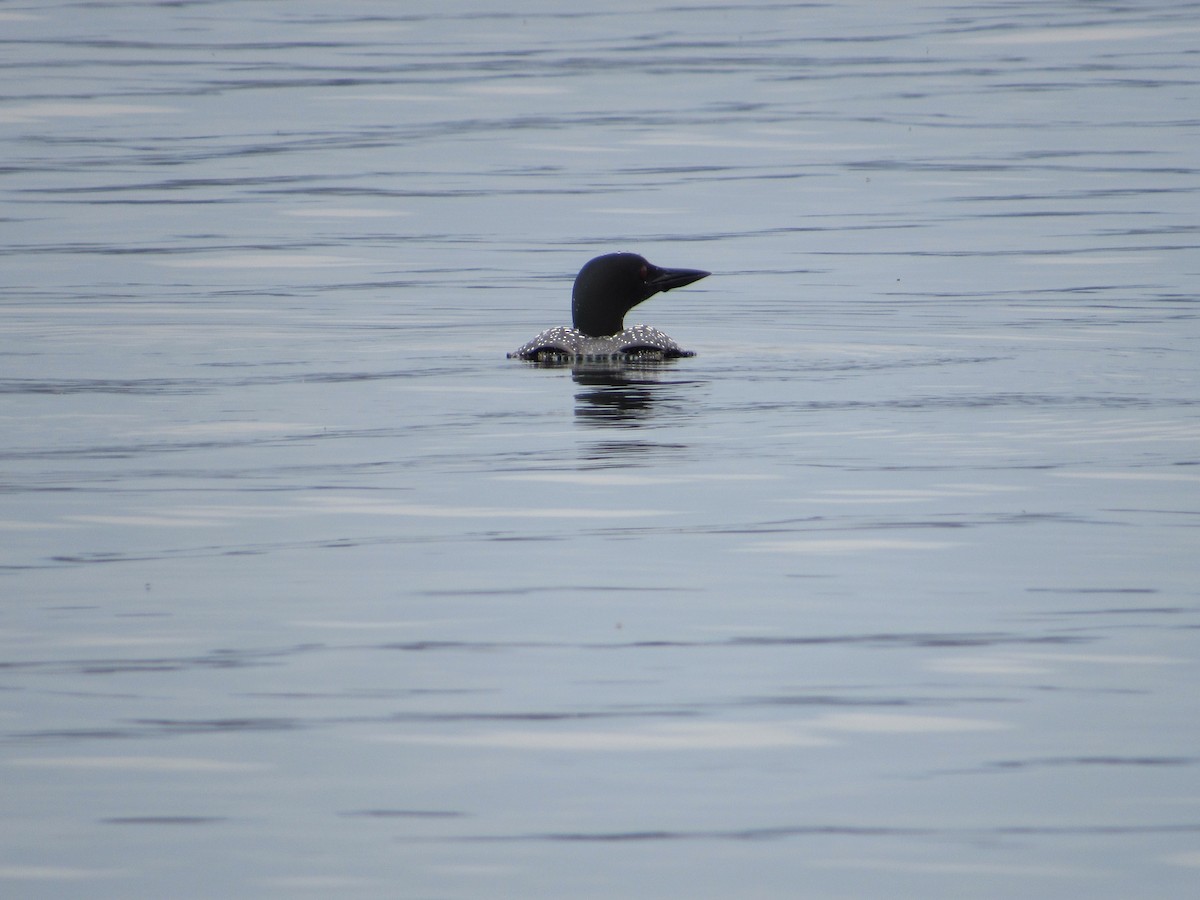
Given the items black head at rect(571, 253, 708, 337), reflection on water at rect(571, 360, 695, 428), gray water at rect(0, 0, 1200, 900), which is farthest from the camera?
black head at rect(571, 253, 708, 337)

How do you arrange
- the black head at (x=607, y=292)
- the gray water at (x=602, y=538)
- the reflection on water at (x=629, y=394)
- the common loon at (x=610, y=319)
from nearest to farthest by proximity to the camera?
the gray water at (x=602, y=538), the reflection on water at (x=629, y=394), the common loon at (x=610, y=319), the black head at (x=607, y=292)

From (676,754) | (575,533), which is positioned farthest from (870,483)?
(676,754)

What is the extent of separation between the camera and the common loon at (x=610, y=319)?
530 inches

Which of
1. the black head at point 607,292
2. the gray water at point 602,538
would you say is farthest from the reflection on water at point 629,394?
the black head at point 607,292

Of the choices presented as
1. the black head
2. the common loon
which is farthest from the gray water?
the black head

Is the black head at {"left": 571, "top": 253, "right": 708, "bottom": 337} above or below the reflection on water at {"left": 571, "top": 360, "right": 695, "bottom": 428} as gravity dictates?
above

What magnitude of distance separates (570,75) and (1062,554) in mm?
22614

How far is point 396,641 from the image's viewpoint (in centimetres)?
710

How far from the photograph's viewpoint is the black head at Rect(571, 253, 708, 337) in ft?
45.6

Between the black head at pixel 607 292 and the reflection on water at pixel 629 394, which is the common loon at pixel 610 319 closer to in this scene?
the black head at pixel 607 292

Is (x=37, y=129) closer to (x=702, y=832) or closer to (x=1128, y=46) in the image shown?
(x=1128, y=46)

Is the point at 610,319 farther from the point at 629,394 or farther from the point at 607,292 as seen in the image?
the point at 629,394

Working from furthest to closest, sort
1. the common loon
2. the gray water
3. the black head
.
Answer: the black head
the common loon
the gray water

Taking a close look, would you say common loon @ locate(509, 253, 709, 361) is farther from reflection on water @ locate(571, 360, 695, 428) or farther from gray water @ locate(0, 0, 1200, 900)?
gray water @ locate(0, 0, 1200, 900)
